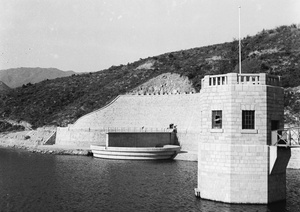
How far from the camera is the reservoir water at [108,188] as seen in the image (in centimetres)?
3175

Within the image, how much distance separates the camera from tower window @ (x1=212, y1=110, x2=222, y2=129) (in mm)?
31594

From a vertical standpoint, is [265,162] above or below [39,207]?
above

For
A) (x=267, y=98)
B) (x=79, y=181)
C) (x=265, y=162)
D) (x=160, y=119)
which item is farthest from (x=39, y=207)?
(x=160, y=119)

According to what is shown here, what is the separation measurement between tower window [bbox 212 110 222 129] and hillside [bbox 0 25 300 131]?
59247 millimetres

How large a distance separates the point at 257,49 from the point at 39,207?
322 ft

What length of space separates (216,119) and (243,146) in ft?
10.4

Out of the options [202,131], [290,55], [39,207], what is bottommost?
[39,207]

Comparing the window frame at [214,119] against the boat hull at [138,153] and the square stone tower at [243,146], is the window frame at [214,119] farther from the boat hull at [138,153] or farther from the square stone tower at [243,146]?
the boat hull at [138,153]

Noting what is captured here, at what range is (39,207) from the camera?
3231cm

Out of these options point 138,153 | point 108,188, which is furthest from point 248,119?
point 138,153

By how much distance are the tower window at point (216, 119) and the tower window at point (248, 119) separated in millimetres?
1900

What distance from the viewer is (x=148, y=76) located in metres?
121

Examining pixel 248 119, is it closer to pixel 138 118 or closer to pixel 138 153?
pixel 138 153

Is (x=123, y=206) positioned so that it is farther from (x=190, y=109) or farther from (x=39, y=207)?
(x=190, y=109)
